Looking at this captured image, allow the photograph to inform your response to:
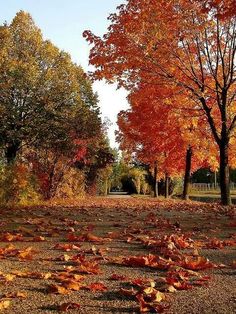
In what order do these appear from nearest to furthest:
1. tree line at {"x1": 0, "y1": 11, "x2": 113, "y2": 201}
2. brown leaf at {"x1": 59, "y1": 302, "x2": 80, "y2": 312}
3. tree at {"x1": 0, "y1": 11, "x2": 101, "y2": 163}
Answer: brown leaf at {"x1": 59, "y1": 302, "x2": 80, "y2": 312} < tree line at {"x1": 0, "y1": 11, "x2": 113, "y2": 201} < tree at {"x1": 0, "y1": 11, "x2": 101, "y2": 163}

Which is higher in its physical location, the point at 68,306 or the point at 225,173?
the point at 225,173

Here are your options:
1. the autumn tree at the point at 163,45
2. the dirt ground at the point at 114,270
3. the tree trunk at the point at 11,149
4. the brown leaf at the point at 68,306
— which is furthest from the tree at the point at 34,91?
the brown leaf at the point at 68,306

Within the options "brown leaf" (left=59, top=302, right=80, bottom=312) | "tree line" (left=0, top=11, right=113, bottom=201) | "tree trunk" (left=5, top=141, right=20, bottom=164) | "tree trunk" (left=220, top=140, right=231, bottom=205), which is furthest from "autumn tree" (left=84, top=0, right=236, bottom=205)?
"tree trunk" (left=5, top=141, right=20, bottom=164)

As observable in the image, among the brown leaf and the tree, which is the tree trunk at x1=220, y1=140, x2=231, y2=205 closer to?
the tree

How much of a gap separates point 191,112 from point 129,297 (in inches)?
624

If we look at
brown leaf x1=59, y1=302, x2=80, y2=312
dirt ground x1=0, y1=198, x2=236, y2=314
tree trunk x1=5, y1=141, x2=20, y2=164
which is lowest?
brown leaf x1=59, y1=302, x2=80, y2=312

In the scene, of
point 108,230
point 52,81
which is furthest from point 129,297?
point 52,81

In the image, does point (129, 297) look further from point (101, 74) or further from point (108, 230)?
point (101, 74)

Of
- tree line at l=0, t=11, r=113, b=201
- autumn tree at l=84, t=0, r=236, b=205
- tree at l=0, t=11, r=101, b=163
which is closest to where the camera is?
autumn tree at l=84, t=0, r=236, b=205

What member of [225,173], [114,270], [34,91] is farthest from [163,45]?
[34,91]

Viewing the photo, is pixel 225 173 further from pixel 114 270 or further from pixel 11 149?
pixel 11 149

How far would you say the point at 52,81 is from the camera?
29.2 metres

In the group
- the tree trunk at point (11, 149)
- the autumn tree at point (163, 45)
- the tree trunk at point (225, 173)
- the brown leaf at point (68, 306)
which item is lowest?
the brown leaf at point (68, 306)

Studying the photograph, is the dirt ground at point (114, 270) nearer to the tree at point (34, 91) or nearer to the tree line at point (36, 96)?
the tree line at point (36, 96)
